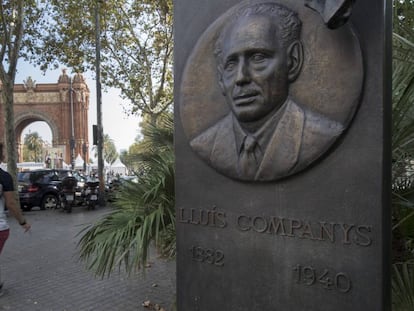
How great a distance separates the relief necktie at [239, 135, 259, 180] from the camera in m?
2.25

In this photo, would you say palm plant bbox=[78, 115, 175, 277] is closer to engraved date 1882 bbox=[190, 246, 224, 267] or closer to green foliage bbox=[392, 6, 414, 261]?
engraved date 1882 bbox=[190, 246, 224, 267]

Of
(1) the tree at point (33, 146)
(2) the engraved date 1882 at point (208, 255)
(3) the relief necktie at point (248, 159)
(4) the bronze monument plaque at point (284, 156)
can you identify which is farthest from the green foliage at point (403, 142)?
(1) the tree at point (33, 146)

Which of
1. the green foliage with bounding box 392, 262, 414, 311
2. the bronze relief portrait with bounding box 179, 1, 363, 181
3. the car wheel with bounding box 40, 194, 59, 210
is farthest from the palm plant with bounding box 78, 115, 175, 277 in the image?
the car wheel with bounding box 40, 194, 59, 210

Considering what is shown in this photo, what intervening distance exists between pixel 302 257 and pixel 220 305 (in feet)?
2.29

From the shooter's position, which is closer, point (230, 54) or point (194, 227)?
point (230, 54)

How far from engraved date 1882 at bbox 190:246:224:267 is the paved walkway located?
179 centimetres

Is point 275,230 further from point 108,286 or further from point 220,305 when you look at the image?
point 108,286

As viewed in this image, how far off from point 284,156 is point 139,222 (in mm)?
1856

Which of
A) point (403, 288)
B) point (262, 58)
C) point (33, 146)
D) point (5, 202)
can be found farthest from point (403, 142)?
point (33, 146)

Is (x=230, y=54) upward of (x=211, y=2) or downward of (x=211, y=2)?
downward

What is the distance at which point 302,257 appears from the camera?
209cm

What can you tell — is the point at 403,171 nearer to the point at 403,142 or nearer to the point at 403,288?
the point at 403,142

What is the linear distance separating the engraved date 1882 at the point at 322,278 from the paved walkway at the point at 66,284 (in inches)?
101

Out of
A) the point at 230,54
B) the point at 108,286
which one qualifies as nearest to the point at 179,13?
the point at 230,54
